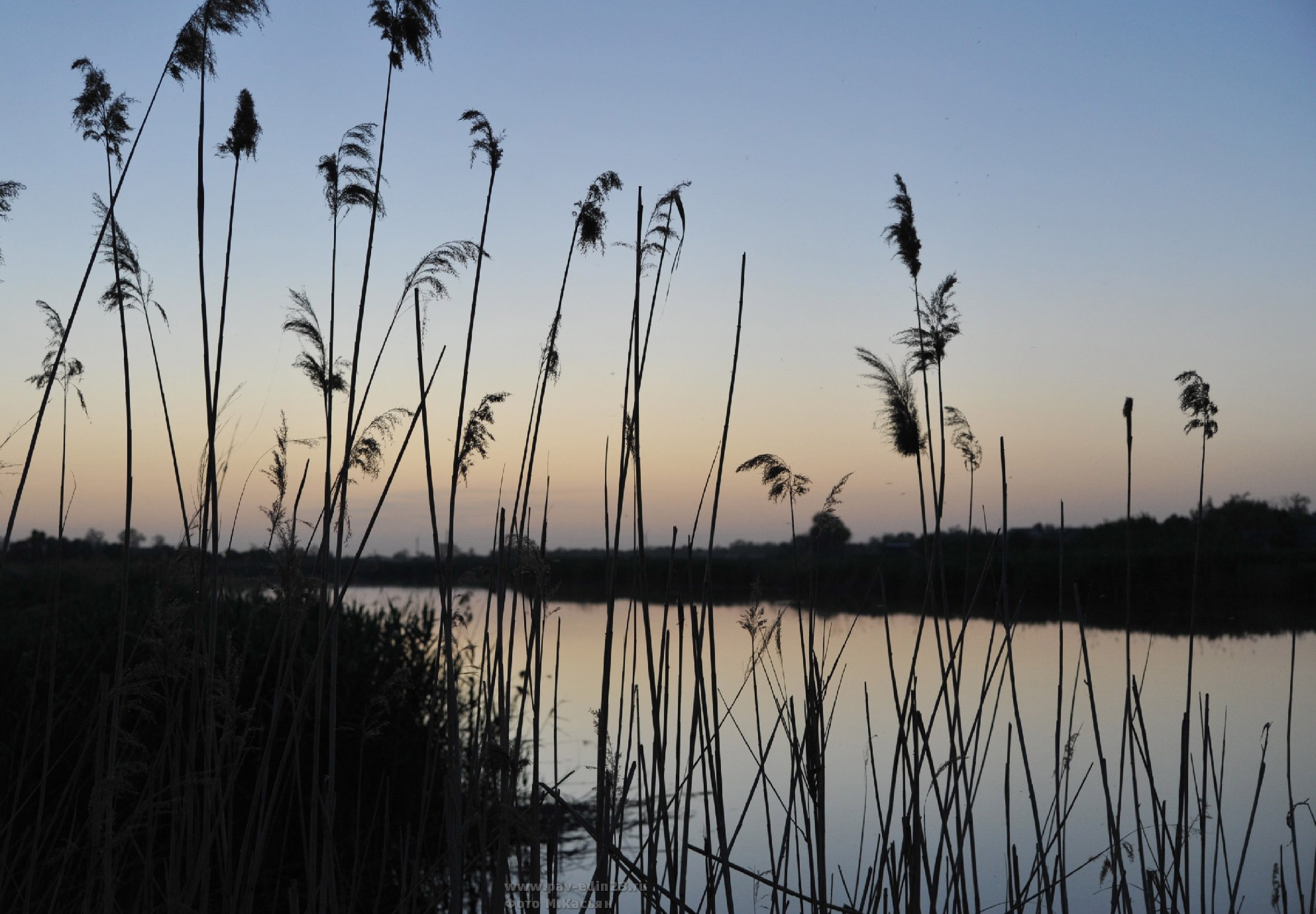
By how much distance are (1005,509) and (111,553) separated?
248 inches

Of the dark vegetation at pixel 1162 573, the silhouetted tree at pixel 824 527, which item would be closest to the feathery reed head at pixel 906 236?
the silhouetted tree at pixel 824 527

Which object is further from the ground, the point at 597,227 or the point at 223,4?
the point at 223,4

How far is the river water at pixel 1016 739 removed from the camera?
512 centimetres

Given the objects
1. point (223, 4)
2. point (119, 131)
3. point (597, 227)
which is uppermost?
point (223, 4)

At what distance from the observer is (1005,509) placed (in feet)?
7.28

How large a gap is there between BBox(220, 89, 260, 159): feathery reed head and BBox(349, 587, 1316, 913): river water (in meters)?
1.26

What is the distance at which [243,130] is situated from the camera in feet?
6.42

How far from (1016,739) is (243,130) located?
8.22 metres

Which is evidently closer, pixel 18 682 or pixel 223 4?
pixel 223 4

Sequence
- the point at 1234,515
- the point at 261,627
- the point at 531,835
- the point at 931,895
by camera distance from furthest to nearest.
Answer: the point at 1234,515
the point at 261,627
the point at 931,895
the point at 531,835

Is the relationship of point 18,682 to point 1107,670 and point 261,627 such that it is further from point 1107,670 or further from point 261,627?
point 1107,670

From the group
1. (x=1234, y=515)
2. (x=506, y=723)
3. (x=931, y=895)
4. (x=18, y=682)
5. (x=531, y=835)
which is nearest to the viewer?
(x=531, y=835)

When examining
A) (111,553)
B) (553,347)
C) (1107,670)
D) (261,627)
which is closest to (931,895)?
(553,347)

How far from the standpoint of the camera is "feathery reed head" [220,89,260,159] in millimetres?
1938
